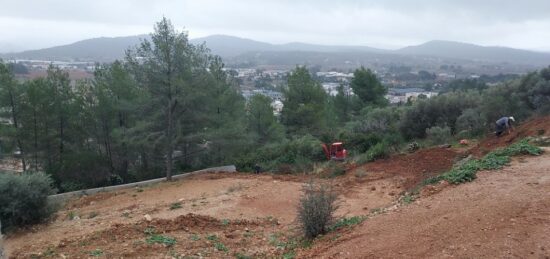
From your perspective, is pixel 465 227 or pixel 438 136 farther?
pixel 438 136

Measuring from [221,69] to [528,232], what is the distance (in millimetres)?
21097

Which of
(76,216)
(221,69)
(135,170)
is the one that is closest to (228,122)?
(221,69)

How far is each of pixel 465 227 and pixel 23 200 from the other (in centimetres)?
1009

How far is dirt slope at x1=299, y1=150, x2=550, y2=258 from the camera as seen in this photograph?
623 cm

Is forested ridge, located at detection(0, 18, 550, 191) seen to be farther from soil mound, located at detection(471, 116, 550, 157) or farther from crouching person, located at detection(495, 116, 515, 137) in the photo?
soil mound, located at detection(471, 116, 550, 157)

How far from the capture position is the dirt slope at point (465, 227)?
6.23 m

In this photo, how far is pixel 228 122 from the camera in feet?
73.2

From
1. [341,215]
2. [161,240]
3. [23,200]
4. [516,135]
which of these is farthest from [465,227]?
[23,200]

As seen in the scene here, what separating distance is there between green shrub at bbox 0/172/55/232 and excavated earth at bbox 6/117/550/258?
0.38m

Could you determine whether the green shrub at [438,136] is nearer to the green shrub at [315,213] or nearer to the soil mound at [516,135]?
the soil mound at [516,135]

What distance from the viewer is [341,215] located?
37.1 feet

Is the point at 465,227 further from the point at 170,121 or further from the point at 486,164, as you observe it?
the point at 170,121

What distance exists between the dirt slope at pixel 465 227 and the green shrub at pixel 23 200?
7.59 metres

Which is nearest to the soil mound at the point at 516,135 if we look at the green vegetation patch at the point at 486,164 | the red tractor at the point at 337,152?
the green vegetation patch at the point at 486,164
